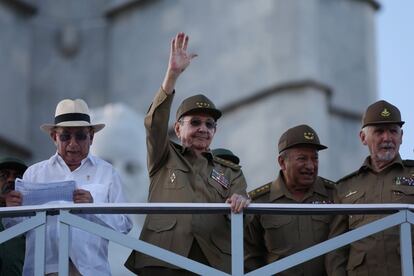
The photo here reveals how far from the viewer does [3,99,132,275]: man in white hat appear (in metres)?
10.4

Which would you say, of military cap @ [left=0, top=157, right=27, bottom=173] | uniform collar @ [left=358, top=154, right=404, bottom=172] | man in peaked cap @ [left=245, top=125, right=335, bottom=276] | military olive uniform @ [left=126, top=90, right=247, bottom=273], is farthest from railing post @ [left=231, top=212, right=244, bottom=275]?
military cap @ [left=0, top=157, right=27, bottom=173]

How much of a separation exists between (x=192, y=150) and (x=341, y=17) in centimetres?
1561

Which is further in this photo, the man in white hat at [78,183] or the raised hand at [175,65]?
the raised hand at [175,65]

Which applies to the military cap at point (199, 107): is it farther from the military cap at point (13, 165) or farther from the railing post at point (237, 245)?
the military cap at point (13, 165)

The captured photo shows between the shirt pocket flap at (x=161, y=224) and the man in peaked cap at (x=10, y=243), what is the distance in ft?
3.15

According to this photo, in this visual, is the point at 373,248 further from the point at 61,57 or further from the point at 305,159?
the point at 61,57

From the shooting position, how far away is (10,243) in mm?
11055

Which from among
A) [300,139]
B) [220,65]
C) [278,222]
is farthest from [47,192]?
[220,65]

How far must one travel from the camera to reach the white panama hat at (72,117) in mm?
10795

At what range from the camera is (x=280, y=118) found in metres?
25.0

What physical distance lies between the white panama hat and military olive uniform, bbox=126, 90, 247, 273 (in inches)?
16.9

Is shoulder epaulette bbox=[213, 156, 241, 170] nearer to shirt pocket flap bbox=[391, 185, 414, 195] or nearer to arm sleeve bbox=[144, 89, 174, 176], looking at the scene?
arm sleeve bbox=[144, 89, 174, 176]

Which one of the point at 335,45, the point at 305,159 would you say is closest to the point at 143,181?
the point at 335,45

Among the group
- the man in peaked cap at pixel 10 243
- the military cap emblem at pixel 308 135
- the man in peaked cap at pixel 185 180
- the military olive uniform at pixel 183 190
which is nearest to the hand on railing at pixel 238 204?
the man in peaked cap at pixel 185 180
